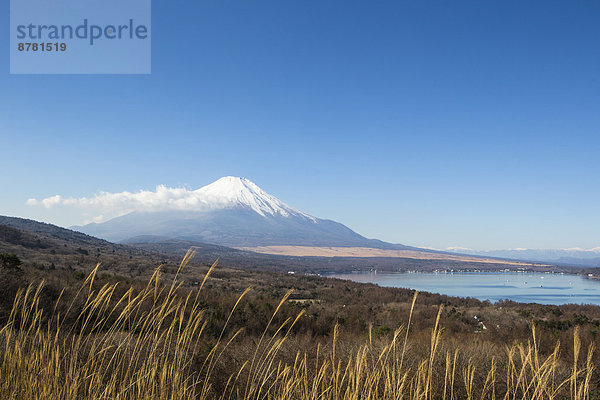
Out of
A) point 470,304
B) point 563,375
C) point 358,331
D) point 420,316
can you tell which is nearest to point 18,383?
point 563,375

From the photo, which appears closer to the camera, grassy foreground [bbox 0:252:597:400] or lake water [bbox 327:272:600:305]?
grassy foreground [bbox 0:252:597:400]

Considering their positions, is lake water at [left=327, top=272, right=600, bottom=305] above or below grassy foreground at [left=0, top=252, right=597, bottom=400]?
below

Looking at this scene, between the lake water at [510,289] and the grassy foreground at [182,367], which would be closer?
the grassy foreground at [182,367]

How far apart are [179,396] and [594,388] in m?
7.64

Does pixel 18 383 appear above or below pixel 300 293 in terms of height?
above

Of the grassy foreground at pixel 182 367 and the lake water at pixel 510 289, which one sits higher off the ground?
the grassy foreground at pixel 182 367

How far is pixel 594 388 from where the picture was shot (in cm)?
688

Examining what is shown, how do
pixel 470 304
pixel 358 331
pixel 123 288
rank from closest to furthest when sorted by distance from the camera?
pixel 358 331, pixel 123 288, pixel 470 304

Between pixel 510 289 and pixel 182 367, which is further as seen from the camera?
pixel 510 289

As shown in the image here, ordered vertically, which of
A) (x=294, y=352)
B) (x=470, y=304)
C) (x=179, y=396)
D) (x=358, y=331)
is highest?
(x=179, y=396)

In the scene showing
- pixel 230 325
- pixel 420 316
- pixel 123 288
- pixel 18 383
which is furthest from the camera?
pixel 420 316

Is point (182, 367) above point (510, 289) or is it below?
above

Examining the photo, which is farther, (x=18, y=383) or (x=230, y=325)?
(x=230, y=325)

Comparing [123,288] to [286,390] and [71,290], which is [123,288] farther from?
[286,390]
